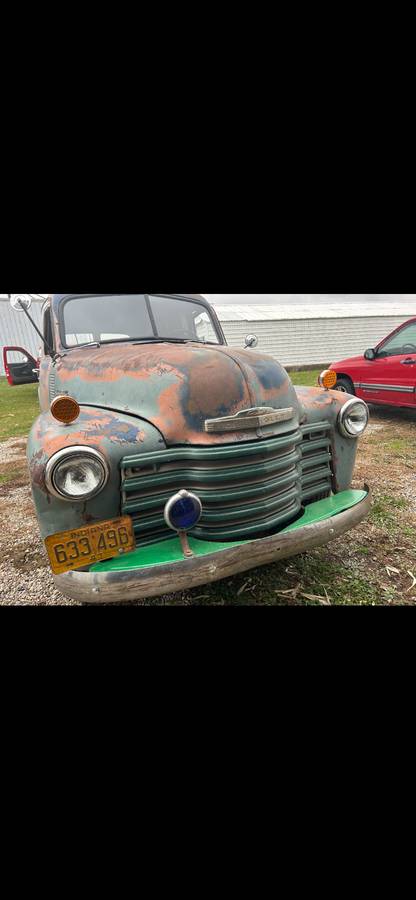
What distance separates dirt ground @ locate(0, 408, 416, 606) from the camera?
2854 mm

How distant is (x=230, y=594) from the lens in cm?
289

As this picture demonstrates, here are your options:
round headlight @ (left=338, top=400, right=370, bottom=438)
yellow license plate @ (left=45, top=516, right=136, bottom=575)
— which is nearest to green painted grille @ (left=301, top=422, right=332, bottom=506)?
round headlight @ (left=338, top=400, right=370, bottom=438)

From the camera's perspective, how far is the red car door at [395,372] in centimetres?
657

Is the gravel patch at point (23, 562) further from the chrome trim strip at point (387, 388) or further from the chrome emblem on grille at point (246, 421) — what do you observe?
the chrome trim strip at point (387, 388)

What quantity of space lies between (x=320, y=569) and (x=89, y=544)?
1997mm

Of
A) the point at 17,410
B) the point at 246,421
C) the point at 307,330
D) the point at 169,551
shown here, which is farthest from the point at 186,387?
the point at 307,330

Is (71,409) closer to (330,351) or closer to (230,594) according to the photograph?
(230,594)

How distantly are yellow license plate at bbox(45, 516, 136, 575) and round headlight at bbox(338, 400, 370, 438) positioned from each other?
6.18 feet

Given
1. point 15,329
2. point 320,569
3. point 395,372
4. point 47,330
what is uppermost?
point 15,329

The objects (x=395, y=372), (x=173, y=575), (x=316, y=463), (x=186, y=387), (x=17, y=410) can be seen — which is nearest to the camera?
(x=173, y=575)

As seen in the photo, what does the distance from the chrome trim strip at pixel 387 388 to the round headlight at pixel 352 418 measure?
4047 mm

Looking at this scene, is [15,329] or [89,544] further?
[15,329]

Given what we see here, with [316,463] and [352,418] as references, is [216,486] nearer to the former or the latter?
[316,463]

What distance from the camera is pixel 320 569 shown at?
10.5ft
